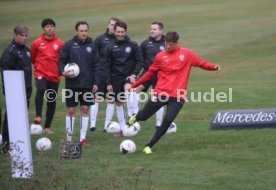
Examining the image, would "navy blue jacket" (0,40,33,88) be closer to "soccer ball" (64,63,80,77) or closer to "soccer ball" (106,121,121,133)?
"soccer ball" (64,63,80,77)

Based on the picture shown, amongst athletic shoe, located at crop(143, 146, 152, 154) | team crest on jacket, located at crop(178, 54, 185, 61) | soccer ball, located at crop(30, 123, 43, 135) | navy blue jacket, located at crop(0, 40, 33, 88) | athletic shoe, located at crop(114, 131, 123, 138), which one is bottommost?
soccer ball, located at crop(30, 123, 43, 135)

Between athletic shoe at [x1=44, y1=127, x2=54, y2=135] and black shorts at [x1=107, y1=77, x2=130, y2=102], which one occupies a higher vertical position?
black shorts at [x1=107, y1=77, x2=130, y2=102]

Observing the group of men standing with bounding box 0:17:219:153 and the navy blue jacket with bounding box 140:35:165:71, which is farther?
the navy blue jacket with bounding box 140:35:165:71

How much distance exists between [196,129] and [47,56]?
3.59 metres

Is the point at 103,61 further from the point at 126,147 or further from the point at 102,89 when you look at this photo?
the point at 126,147

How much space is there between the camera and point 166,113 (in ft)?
47.0

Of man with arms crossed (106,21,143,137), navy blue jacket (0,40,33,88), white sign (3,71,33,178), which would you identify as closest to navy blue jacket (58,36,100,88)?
navy blue jacket (0,40,33,88)

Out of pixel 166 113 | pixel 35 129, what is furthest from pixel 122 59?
pixel 166 113

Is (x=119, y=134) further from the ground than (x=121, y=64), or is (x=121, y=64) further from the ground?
(x=121, y=64)

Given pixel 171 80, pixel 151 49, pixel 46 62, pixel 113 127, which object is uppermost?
pixel 171 80

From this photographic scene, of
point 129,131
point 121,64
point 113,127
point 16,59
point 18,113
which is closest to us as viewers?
point 18,113

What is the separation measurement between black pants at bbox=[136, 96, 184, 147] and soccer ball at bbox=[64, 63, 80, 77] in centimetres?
156

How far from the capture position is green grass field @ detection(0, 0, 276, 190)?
37.6ft

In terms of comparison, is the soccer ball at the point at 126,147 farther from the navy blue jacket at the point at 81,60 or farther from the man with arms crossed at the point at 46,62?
the man with arms crossed at the point at 46,62
